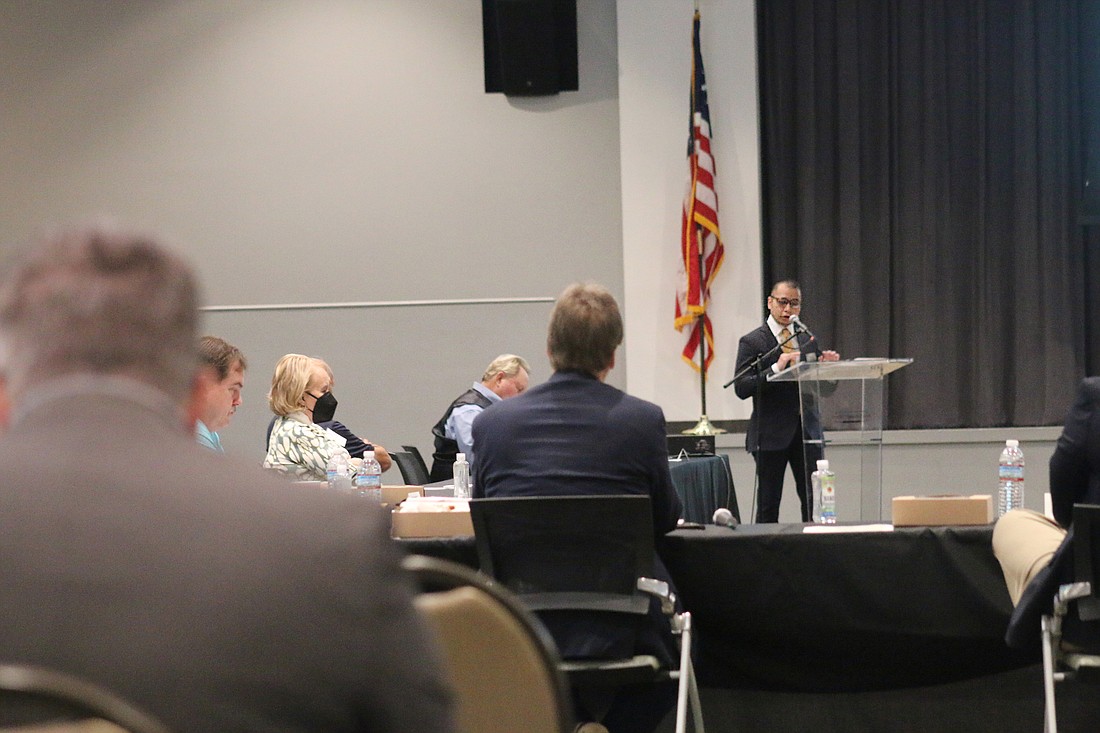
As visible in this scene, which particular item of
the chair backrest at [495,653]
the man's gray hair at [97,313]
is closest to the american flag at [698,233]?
the chair backrest at [495,653]

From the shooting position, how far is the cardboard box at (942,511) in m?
3.16

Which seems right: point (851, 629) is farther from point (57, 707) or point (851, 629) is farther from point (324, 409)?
point (324, 409)

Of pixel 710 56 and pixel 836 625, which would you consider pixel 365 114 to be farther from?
pixel 836 625

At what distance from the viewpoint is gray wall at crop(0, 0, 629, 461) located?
8.50 metres

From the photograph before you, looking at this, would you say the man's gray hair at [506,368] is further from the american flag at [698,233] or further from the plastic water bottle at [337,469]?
the american flag at [698,233]

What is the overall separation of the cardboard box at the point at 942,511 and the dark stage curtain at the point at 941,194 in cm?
496

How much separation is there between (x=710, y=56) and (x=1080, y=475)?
5.78 metres

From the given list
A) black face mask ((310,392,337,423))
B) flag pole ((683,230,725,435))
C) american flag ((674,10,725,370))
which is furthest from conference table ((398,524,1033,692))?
american flag ((674,10,725,370))

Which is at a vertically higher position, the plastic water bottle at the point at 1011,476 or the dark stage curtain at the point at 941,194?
the dark stage curtain at the point at 941,194

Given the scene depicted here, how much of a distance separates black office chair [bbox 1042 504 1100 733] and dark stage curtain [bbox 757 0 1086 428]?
5420mm

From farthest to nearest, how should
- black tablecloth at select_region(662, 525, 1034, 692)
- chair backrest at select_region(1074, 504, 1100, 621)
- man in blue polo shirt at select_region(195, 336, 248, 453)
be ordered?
1. man in blue polo shirt at select_region(195, 336, 248, 453)
2. black tablecloth at select_region(662, 525, 1034, 692)
3. chair backrest at select_region(1074, 504, 1100, 621)

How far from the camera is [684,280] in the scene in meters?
7.99

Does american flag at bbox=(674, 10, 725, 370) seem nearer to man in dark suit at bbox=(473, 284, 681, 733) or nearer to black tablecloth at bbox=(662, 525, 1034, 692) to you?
black tablecloth at bbox=(662, 525, 1034, 692)

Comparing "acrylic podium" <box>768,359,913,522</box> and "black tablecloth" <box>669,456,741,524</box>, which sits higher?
"acrylic podium" <box>768,359,913,522</box>
